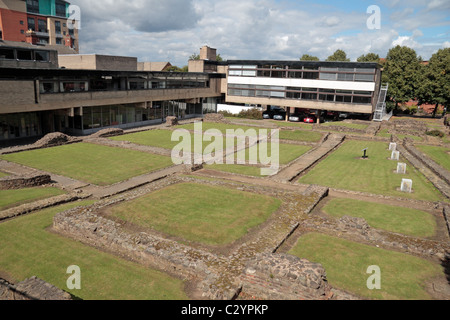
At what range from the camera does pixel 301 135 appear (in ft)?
135

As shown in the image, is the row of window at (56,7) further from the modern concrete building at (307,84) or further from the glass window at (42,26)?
the modern concrete building at (307,84)

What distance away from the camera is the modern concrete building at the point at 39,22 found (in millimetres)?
73562

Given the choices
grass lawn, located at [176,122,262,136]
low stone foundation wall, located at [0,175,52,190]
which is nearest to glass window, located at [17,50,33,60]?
grass lawn, located at [176,122,262,136]

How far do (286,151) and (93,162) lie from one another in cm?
1888

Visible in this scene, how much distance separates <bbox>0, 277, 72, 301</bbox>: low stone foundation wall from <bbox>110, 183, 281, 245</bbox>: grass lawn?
5770mm

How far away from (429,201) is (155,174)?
18.7m

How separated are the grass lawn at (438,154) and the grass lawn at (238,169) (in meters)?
16.8

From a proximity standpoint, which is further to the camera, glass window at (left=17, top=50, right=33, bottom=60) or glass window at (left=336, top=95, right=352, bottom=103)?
glass window at (left=336, top=95, right=352, bottom=103)

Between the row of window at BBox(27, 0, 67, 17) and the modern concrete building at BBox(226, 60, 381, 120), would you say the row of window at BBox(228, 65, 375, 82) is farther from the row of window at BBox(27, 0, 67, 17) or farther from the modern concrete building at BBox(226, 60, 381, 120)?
the row of window at BBox(27, 0, 67, 17)

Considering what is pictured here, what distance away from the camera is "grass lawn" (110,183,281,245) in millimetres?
14688

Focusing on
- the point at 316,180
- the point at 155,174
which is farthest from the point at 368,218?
the point at 155,174

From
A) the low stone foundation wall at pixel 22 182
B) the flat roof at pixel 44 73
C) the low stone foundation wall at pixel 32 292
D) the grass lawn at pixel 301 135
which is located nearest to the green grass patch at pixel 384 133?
the grass lawn at pixel 301 135

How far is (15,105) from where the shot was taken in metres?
30.5
